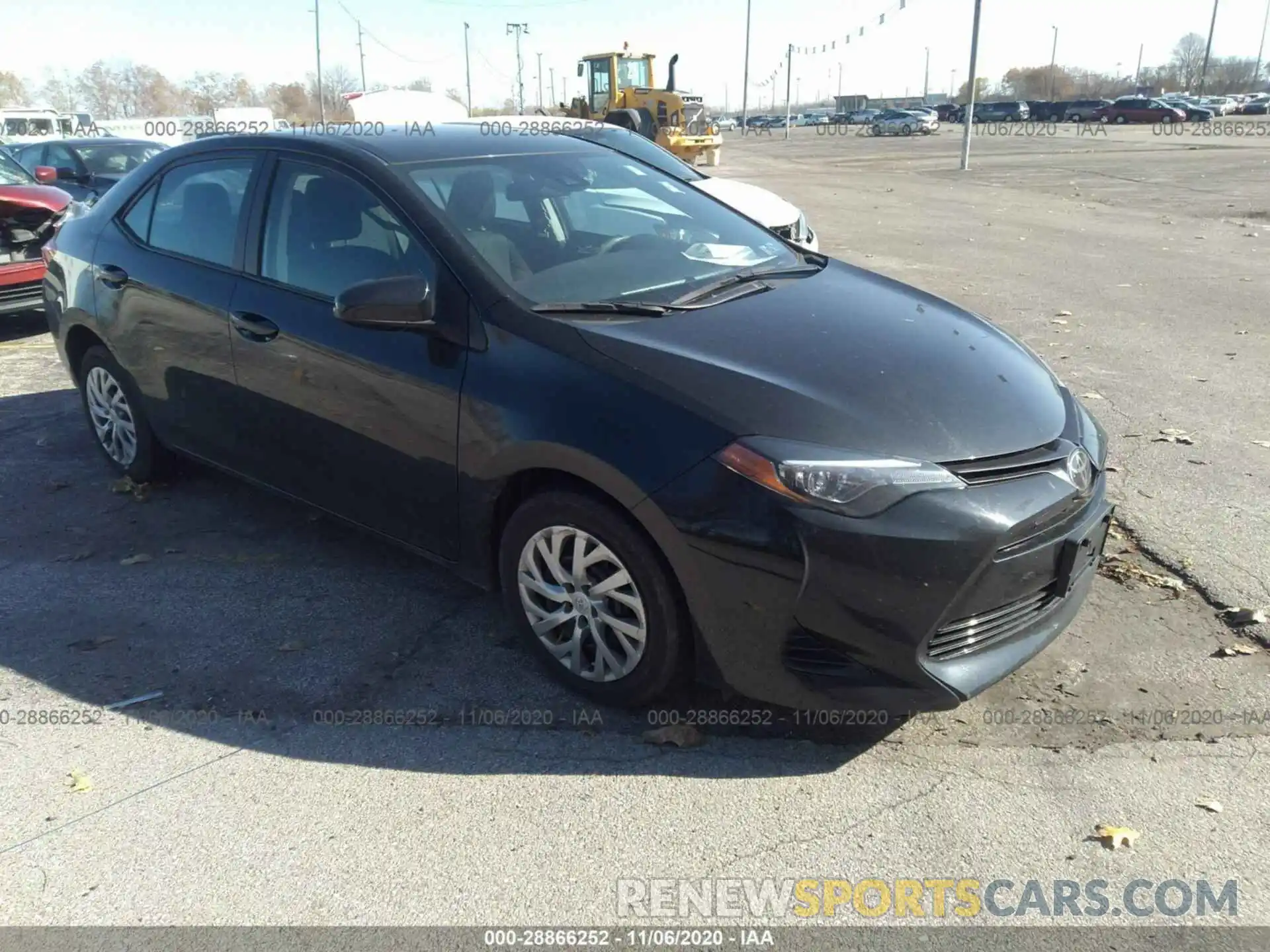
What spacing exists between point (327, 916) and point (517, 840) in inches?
20.4

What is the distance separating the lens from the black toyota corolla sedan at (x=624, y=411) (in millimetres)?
2793

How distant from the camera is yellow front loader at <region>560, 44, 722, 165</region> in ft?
98.2

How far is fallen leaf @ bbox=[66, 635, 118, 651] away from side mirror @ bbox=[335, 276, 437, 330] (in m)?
1.60

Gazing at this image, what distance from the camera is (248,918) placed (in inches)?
99.5

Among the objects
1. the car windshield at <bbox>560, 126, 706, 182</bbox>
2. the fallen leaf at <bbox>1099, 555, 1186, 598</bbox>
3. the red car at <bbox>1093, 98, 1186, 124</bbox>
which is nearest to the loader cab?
the car windshield at <bbox>560, 126, 706, 182</bbox>

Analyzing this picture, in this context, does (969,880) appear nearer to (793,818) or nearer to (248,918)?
(793,818)

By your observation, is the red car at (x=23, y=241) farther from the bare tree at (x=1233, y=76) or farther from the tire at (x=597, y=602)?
the bare tree at (x=1233, y=76)

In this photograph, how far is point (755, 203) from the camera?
8781 millimetres

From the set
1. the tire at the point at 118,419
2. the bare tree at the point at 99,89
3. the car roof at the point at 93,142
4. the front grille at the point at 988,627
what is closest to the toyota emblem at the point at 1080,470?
the front grille at the point at 988,627

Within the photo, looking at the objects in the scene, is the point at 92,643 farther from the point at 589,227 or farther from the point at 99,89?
the point at 99,89

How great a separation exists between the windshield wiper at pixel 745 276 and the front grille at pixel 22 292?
6995mm

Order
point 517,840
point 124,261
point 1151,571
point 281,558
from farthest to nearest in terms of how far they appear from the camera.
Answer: point 124,261, point 281,558, point 1151,571, point 517,840

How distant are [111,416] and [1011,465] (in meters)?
4.45

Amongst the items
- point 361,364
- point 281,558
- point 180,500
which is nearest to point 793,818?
point 361,364
